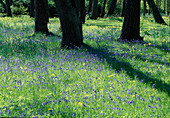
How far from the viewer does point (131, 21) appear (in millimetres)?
9125

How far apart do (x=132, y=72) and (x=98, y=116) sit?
7.90 ft

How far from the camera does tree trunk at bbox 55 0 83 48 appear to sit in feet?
24.7

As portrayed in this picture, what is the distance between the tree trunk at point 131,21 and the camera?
9023 millimetres

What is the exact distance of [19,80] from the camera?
4430 millimetres

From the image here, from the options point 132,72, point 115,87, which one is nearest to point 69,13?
point 132,72

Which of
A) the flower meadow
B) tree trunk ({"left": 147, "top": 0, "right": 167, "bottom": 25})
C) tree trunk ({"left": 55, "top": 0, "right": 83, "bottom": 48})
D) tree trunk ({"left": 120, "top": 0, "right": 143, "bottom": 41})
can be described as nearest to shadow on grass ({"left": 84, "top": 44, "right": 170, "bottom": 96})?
the flower meadow

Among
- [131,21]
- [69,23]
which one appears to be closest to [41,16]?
[69,23]

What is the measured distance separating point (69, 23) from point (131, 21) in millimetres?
3264

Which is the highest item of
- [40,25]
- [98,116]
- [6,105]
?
[40,25]

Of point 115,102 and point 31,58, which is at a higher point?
point 31,58

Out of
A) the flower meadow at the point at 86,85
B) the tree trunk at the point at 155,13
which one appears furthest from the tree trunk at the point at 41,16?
the tree trunk at the point at 155,13

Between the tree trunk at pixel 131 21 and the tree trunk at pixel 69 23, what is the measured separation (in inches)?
101

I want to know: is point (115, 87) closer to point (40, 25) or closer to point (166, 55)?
point (166, 55)

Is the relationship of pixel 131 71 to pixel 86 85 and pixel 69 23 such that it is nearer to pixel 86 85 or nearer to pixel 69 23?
pixel 86 85
